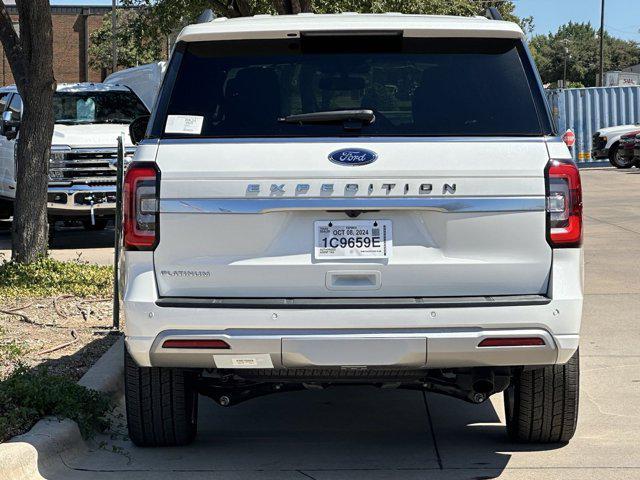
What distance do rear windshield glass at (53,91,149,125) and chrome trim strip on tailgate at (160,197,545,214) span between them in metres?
12.1

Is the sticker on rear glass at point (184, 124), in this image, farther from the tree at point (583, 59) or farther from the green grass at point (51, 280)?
the tree at point (583, 59)

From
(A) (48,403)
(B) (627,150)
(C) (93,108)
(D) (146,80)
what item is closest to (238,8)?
(D) (146,80)

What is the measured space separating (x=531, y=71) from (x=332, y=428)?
2.29m

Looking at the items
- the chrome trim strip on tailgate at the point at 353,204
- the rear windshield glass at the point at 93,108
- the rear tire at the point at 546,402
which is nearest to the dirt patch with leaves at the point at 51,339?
the chrome trim strip on tailgate at the point at 353,204

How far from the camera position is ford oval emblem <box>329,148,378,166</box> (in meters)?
5.24

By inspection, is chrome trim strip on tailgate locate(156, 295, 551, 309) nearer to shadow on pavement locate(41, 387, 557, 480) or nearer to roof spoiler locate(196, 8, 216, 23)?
shadow on pavement locate(41, 387, 557, 480)

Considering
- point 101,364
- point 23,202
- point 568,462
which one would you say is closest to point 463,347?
point 568,462

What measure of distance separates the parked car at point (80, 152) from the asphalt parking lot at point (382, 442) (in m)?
9.10

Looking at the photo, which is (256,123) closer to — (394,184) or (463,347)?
(394,184)

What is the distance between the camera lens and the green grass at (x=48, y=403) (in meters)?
6.13

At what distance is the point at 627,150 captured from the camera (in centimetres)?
3369

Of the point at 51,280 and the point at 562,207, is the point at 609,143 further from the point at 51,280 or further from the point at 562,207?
the point at 562,207

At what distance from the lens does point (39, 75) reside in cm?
1180

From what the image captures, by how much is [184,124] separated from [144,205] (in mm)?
405
